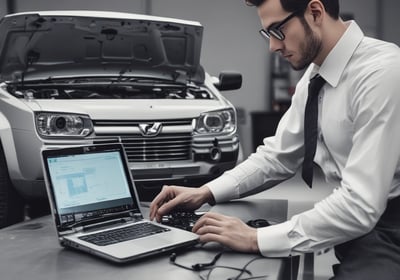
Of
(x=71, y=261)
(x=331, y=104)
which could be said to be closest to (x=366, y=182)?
(x=331, y=104)

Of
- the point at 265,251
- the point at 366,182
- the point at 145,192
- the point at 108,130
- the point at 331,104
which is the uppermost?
the point at 331,104

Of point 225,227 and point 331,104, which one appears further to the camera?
point 331,104

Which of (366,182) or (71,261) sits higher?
(366,182)

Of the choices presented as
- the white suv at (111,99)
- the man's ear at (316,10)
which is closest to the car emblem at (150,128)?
the white suv at (111,99)

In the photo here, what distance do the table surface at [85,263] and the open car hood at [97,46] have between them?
192cm

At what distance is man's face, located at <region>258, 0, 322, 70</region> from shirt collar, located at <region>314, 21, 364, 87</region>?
45 mm

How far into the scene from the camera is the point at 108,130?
2.84 metres

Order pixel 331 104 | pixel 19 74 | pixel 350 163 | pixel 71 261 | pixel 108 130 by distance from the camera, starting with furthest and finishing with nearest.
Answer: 1. pixel 19 74
2. pixel 108 130
3. pixel 331 104
4. pixel 350 163
5. pixel 71 261

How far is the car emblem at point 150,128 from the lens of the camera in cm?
290

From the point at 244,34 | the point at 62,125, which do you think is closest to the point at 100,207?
the point at 62,125

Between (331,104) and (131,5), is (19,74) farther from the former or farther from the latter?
(131,5)

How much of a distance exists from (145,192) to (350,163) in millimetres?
1754

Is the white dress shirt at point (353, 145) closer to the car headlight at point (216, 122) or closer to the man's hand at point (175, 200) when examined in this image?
the man's hand at point (175, 200)

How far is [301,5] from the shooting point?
1.37 metres
